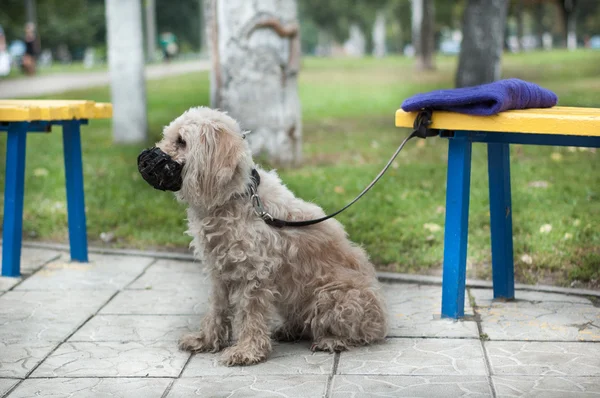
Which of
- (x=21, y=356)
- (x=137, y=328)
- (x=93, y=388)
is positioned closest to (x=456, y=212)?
(x=137, y=328)

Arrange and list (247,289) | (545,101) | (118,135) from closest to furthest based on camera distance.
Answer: (247,289)
(545,101)
(118,135)

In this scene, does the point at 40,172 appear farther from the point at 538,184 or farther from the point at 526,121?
the point at 526,121

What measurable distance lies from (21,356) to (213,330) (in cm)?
104

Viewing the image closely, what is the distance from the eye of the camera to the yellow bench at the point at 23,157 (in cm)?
608

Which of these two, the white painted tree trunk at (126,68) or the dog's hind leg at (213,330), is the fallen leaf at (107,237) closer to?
the dog's hind leg at (213,330)

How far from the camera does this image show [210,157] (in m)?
4.31

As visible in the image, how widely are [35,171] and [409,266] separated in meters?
5.59

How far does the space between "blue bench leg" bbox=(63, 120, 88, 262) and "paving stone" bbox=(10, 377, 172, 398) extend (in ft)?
Result: 8.27

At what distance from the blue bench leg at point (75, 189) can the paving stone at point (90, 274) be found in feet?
0.44

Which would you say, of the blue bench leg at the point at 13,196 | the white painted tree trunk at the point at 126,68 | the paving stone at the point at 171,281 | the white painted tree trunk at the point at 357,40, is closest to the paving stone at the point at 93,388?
the paving stone at the point at 171,281

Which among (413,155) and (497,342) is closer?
(497,342)

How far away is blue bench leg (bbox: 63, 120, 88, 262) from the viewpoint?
6586 mm

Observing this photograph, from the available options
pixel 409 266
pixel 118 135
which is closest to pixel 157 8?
pixel 118 135

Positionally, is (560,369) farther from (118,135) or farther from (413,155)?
(118,135)
